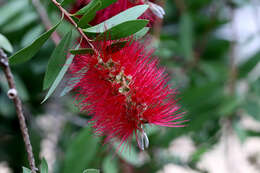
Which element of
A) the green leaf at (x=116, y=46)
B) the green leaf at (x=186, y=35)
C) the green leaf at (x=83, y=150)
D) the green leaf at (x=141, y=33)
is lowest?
the green leaf at (x=83, y=150)

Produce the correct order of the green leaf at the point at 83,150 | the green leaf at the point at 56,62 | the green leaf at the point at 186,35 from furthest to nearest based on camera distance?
the green leaf at the point at 186,35, the green leaf at the point at 83,150, the green leaf at the point at 56,62

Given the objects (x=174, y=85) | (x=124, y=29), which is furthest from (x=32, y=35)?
(x=124, y=29)

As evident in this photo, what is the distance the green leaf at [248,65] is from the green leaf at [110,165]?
665mm

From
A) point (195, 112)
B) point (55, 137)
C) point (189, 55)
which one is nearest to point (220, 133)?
point (195, 112)

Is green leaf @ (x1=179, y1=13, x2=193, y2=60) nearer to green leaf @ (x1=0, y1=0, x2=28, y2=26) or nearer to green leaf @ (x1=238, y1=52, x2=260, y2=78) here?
green leaf @ (x1=238, y1=52, x2=260, y2=78)

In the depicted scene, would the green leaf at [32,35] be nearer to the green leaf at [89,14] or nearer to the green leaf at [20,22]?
the green leaf at [20,22]

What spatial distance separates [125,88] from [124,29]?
4.1 inches

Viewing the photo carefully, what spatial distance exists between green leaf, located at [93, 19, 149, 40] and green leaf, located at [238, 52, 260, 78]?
3.43 feet

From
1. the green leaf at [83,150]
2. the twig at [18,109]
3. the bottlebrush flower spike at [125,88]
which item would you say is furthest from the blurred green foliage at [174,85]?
the twig at [18,109]

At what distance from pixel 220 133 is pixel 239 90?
0.22 meters

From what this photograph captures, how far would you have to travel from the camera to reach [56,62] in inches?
26.9

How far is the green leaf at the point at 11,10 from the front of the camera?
1.21 metres

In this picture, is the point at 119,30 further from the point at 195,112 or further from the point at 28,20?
the point at 195,112

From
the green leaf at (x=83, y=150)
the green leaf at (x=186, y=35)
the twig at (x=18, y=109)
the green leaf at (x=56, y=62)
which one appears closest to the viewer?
the twig at (x=18, y=109)
